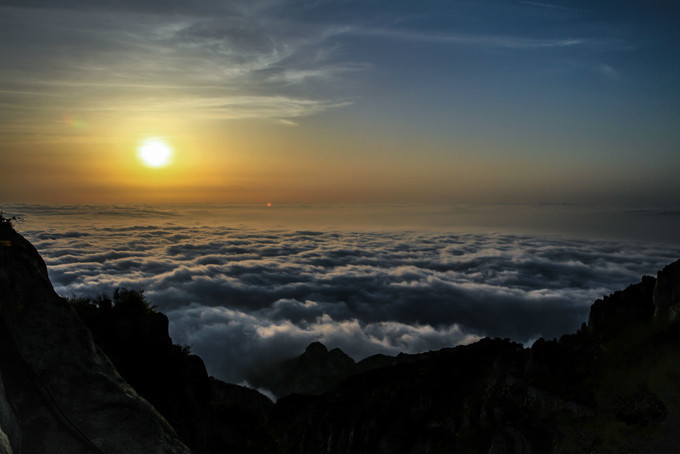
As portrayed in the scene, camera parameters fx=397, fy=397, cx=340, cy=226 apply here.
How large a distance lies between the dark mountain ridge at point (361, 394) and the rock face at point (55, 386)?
0.03m

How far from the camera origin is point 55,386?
9.84 meters

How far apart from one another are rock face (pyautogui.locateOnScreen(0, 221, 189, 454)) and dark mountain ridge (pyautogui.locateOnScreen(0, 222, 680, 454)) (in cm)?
3

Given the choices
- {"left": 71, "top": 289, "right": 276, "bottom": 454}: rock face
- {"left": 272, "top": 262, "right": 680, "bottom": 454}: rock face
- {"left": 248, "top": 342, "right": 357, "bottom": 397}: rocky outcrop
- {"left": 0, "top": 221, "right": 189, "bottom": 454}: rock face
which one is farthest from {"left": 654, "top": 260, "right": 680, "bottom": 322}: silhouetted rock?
{"left": 248, "top": 342, "right": 357, "bottom": 397}: rocky outcrop

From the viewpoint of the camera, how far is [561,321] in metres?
182

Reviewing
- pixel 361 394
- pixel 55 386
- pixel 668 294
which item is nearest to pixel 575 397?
pixel 668 294

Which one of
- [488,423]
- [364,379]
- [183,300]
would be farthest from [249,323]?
[488,423]

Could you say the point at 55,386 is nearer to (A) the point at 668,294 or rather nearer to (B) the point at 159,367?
(B) the point at 159,367

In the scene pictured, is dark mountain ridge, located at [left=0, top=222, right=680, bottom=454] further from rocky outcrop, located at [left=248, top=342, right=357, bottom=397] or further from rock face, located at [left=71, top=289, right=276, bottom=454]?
rocky outcrop, located at [left=248, top=342, right=357, bottom=397]

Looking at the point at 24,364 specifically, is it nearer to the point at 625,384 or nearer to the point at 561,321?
the point at 625,384

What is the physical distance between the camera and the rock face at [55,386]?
9.13 metres

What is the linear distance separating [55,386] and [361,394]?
35.5m

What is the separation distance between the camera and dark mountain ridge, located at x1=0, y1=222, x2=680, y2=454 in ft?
31.9

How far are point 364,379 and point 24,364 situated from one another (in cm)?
4035

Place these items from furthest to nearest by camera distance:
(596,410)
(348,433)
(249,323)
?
(249,323) → (348,433) → (596,410)
